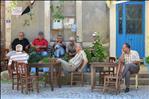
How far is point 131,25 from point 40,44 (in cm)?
346

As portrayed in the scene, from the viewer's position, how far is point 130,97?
12.4 metres

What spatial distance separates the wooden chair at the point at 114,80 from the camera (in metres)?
12.8

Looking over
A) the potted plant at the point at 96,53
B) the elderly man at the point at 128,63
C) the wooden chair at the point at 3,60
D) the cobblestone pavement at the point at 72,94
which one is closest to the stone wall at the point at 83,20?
the wooden chair at the point at 3,60

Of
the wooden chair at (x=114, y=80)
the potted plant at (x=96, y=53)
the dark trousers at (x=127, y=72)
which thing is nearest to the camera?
the wooden chair at (x=114, y=80)

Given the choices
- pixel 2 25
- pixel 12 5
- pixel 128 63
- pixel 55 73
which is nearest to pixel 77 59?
pixel 55 73

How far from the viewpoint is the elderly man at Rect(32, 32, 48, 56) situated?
16.6 metres

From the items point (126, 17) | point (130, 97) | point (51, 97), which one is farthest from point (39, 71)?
point (126, 17)

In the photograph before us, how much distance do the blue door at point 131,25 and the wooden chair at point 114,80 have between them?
4790 mm

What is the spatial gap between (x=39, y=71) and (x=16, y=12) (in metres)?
3.81

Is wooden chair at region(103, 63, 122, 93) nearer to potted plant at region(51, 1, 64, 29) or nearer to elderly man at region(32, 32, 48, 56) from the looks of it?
elderly man at region(32, 32, 48, 56)

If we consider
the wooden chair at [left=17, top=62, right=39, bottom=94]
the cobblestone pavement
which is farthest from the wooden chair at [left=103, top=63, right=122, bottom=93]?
the wooden chair at [left=17, top=62, right=39, bottom=94]

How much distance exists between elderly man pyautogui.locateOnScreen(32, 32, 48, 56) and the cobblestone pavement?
2929 millimetres

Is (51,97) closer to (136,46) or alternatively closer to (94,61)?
(94,61)

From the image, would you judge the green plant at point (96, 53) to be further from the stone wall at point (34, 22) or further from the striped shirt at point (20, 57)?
the stone wall at point (34, 22)
